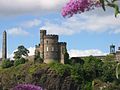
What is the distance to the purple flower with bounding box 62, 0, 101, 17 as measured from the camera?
178 inches

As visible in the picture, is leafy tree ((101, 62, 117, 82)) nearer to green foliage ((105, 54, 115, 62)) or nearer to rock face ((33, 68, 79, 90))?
rock face ((33, 68, 79, 90))

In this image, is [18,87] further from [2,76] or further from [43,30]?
[43,30]

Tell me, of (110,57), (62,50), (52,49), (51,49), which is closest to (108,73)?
(110,57)

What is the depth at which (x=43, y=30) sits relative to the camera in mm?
141500

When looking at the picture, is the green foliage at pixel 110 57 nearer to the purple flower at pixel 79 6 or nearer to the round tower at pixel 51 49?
the round tower at pixel 51 49

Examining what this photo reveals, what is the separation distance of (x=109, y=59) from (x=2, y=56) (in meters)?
38.6

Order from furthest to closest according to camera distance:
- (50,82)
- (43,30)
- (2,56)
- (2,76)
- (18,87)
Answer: (2,56)
(43,30)
(2,76)
(50,82)
(18,87)

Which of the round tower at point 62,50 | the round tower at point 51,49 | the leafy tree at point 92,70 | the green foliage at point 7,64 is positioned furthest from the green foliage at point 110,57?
the green foliage at point 7,64

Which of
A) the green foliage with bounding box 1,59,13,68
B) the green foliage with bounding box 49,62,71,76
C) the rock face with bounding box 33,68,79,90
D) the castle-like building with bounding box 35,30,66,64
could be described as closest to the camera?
the rock face with bounding box 33,68,79,90

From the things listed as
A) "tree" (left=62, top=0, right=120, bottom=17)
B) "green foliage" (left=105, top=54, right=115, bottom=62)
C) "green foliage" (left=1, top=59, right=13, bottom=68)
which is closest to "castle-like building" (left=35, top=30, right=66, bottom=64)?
"green foliage" (left=1, top=59, right=13, bottom=68)

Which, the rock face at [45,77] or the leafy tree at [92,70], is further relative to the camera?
the leafy tree at [92,70]

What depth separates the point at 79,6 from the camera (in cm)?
452

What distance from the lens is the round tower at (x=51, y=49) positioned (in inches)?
5084

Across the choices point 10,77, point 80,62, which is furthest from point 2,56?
point 10,77
